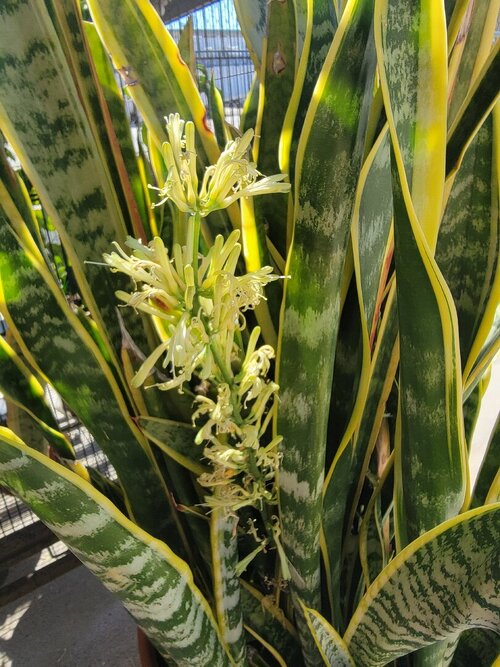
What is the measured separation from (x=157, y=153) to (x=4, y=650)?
0.91 meters

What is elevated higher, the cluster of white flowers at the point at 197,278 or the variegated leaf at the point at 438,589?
the cluster of white flowers at the point at 197,278

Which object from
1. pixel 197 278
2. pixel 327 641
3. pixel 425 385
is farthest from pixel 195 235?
pixel 327 641

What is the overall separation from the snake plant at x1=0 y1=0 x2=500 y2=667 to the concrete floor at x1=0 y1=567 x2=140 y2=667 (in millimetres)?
598

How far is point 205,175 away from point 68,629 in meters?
0.96

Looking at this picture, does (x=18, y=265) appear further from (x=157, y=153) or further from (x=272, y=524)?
(x=272, y=524)

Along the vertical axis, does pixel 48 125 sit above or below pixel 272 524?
above

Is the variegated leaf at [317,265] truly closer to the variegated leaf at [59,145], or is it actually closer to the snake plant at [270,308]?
the snake plant at [270,308]

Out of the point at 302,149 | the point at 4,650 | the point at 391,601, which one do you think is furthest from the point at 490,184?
the point at 4,650

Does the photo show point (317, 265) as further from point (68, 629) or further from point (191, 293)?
point (68, 629)

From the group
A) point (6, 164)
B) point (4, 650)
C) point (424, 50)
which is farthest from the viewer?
point (4, 650)

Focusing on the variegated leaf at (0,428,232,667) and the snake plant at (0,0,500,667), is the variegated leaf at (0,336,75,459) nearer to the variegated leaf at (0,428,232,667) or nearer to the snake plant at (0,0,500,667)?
the snake plant at (0,0,500,667)

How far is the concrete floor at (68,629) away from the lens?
876 millimetres

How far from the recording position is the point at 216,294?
0.22 m

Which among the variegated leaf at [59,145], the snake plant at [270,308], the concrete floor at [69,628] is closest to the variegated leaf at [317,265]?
the snake plant at [270,308]
